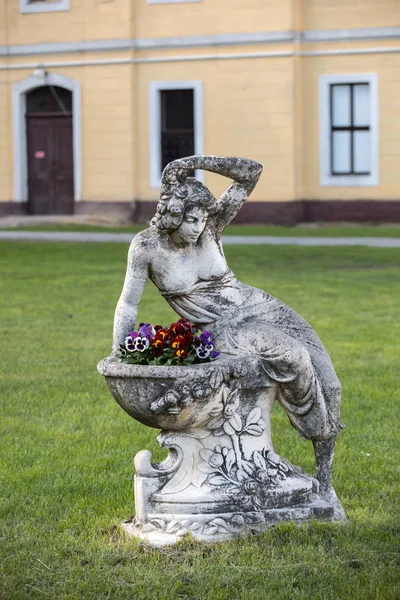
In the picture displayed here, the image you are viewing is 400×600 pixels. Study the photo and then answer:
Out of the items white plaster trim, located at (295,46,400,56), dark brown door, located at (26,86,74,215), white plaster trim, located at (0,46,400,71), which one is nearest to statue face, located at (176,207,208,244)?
white plaster trim, located at (0,46,400,71)

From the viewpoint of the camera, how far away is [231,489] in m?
5.59

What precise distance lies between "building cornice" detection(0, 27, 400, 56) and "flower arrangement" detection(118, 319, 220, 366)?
22.1 meters

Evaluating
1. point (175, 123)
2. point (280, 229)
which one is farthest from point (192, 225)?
point (175, 123)

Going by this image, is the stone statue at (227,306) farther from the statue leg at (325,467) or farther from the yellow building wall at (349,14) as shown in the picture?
the yellow building wall at (349,14)

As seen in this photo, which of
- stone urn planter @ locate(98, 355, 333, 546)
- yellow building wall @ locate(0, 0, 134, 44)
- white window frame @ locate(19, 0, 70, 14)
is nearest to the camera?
stone urn planter @ locate(98, 355, 333, 546)

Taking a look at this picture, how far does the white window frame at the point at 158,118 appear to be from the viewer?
2800cm

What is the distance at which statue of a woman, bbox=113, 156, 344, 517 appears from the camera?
5.75m

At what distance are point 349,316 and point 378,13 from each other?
49.5ft

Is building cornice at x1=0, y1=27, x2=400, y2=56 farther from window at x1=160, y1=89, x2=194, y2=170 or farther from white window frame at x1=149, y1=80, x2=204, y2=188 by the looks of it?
window at x1=160, y1=89, x2=194, y2=170

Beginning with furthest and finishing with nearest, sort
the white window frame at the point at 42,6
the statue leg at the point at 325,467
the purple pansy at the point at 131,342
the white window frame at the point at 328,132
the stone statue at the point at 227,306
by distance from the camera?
1. the white window frame at the point at 42,6
2. the white window frame at the point at 328,132
3. the statue leg at the point at 325,467
4. the stone statue at the point at 227,306
5. the purple pansy at the point at 131,342

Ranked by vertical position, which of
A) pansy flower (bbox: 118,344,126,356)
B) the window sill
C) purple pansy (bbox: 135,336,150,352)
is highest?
the window sill

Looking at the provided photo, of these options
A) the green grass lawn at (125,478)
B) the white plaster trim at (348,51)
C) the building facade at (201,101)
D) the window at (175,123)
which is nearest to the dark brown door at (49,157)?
the building facade at (201,101)

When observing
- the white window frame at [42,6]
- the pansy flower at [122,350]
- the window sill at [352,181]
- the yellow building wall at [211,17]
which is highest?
the white window frame at [42,6]

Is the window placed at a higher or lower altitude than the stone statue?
higher
